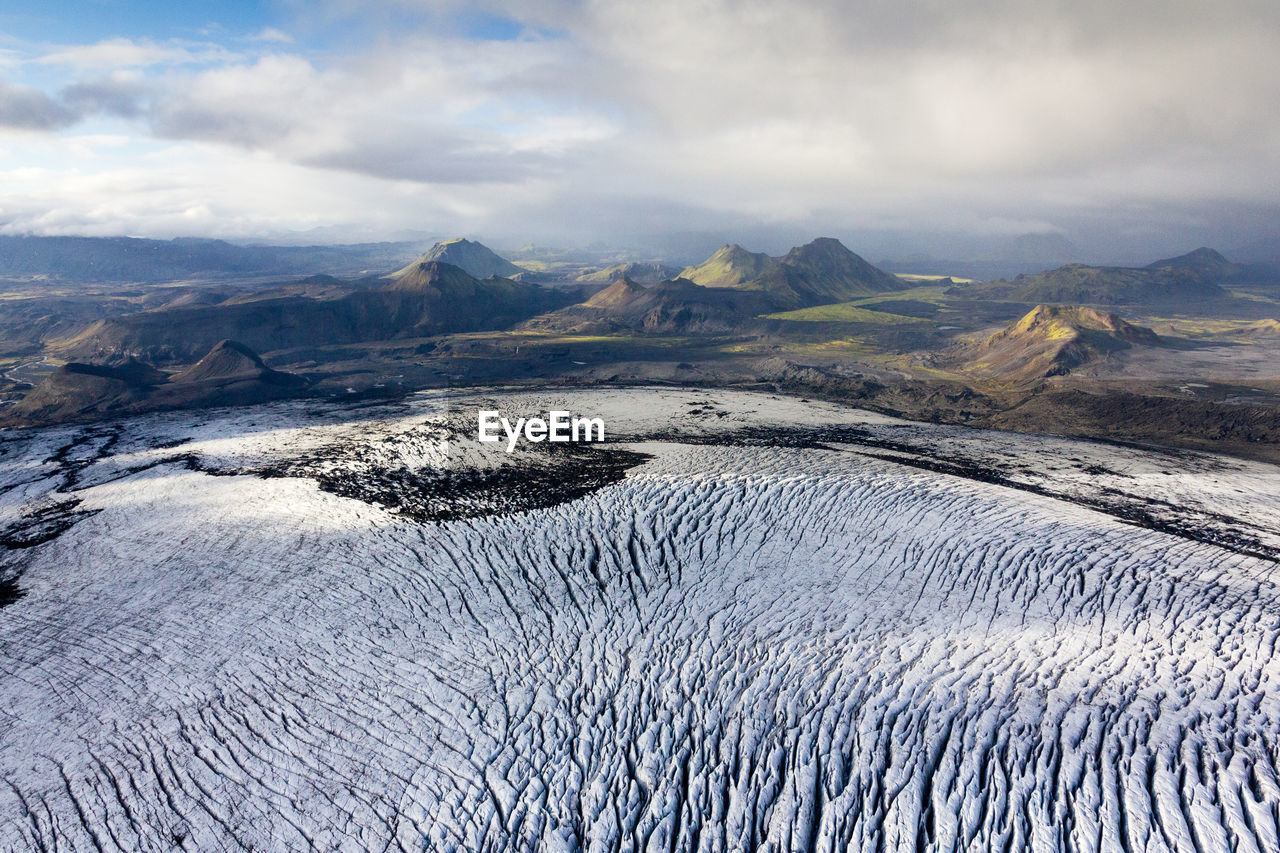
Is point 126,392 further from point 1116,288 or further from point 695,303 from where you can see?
point 1116,288

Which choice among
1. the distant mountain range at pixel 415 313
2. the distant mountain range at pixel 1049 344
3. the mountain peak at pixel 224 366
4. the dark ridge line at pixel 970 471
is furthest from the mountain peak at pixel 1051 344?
the mountain peak at pixel 224 366

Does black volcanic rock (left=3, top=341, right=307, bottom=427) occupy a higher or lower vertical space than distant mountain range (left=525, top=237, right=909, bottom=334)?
lower

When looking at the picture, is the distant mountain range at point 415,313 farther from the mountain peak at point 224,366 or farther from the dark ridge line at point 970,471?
the dark ridge line at point 970,471

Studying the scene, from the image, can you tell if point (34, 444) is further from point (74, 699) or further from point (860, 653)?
point (860, 653)

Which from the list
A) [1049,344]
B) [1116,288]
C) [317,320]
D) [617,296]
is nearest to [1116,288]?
[1116,288]

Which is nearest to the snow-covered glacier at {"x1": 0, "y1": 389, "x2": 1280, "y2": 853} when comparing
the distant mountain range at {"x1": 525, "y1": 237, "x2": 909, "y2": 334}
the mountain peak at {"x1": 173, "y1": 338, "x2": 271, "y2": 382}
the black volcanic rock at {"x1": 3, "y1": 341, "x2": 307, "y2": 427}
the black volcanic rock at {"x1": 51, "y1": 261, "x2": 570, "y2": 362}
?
the black volcanic rock at {"x1": 3, "y1": 341, "x2": 307, "y2": 427}

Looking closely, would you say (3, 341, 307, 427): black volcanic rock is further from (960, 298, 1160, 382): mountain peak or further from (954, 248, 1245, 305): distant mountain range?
(954, 248, 1245, 305): distant mountain range

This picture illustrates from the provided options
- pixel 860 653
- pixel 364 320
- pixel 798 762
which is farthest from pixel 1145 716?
pixel 364 320

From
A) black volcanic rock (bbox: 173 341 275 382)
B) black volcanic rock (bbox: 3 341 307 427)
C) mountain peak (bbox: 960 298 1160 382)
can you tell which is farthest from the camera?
mountain peak (bbox: 960 298 1160 382)
